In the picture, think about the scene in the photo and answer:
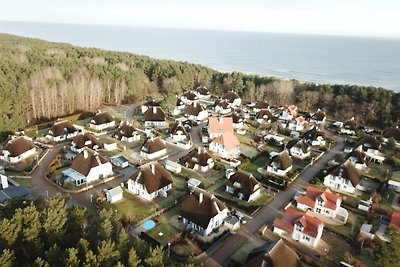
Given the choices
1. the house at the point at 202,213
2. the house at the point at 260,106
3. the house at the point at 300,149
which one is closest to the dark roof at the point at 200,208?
the house at the point at 202,213

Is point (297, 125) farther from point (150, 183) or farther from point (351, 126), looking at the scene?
point (150, 183)

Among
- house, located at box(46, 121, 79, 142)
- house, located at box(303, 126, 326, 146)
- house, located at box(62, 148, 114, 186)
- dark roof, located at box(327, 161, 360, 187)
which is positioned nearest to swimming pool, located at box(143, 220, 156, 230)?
house, located at box(62, 148, 114, 186)

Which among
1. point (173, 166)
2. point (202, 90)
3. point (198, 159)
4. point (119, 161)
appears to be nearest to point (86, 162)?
point (119, 161)

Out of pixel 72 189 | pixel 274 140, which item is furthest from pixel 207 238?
pixel 274 140

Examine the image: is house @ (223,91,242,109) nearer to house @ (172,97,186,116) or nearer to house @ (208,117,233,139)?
house @ (172,97,186,116)

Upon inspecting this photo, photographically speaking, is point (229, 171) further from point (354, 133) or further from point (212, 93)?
point (212, 93)
